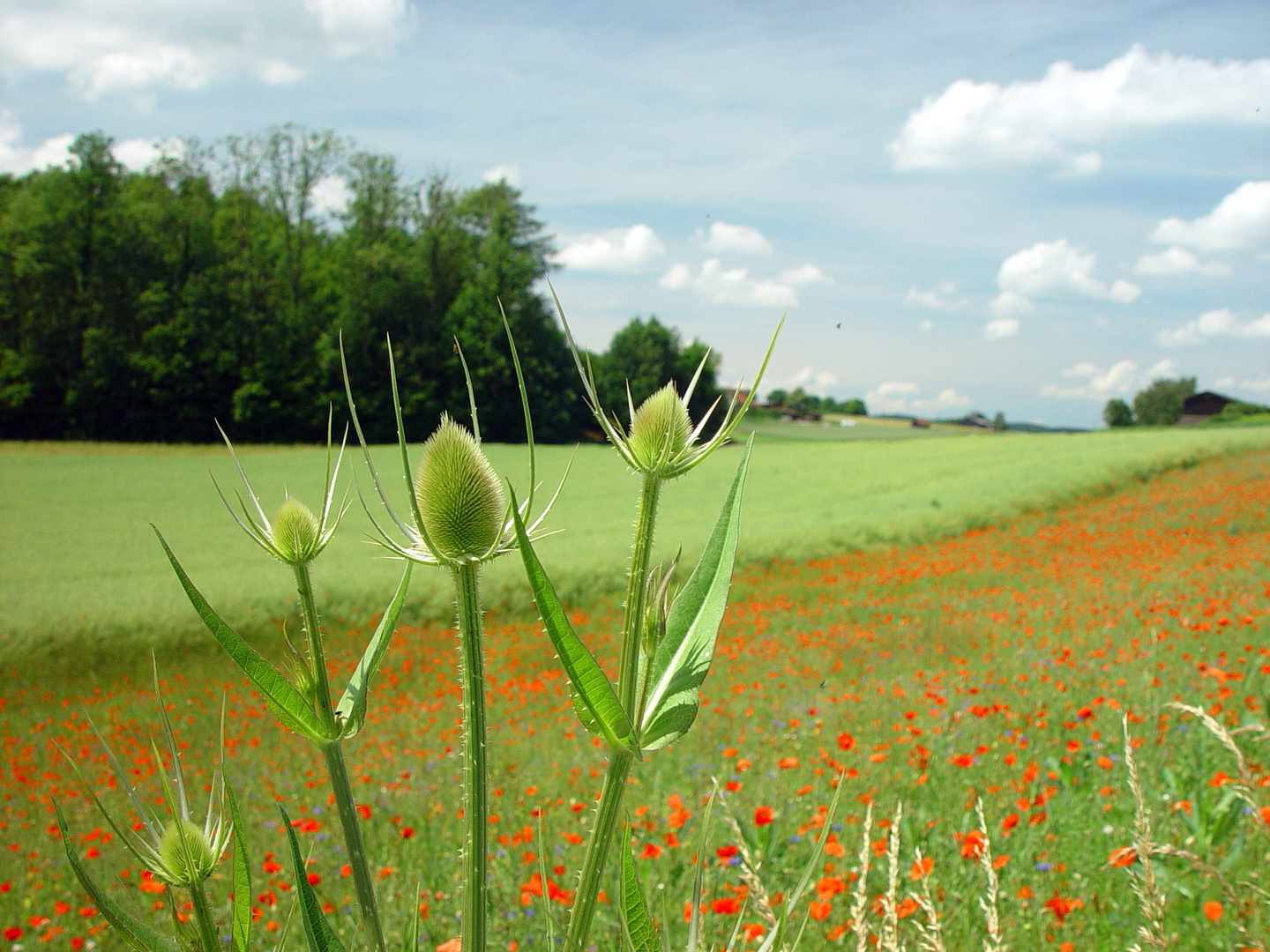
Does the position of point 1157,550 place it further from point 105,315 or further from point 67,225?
point 67,225

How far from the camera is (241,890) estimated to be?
0.86 m

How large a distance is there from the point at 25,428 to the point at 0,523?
21.4 meters

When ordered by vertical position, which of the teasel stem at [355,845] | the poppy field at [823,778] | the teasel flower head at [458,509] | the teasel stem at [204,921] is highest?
the teasel flower head at [458,509]

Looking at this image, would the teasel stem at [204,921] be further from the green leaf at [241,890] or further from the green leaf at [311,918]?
the green leaf at [311,918]

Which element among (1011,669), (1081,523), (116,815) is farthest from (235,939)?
(1081,523)

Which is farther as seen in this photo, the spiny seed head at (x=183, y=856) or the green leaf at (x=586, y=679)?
the spiny seed head at (x=183, y=856)

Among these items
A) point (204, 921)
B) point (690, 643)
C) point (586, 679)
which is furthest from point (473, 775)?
point (204, 921)

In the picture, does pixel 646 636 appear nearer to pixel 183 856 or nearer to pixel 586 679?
pixel 586 679

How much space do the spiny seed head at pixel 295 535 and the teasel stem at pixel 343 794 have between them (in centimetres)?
5

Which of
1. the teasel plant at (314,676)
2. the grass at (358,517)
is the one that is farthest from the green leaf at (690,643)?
the grass at (358,517)

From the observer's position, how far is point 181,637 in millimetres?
10023

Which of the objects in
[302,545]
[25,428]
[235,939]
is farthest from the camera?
[25,428]

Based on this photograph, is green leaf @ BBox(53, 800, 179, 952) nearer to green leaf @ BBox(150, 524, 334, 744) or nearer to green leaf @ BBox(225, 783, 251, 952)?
green leaf @ BBox(225, 783, 251, 952)

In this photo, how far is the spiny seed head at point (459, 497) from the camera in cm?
73
